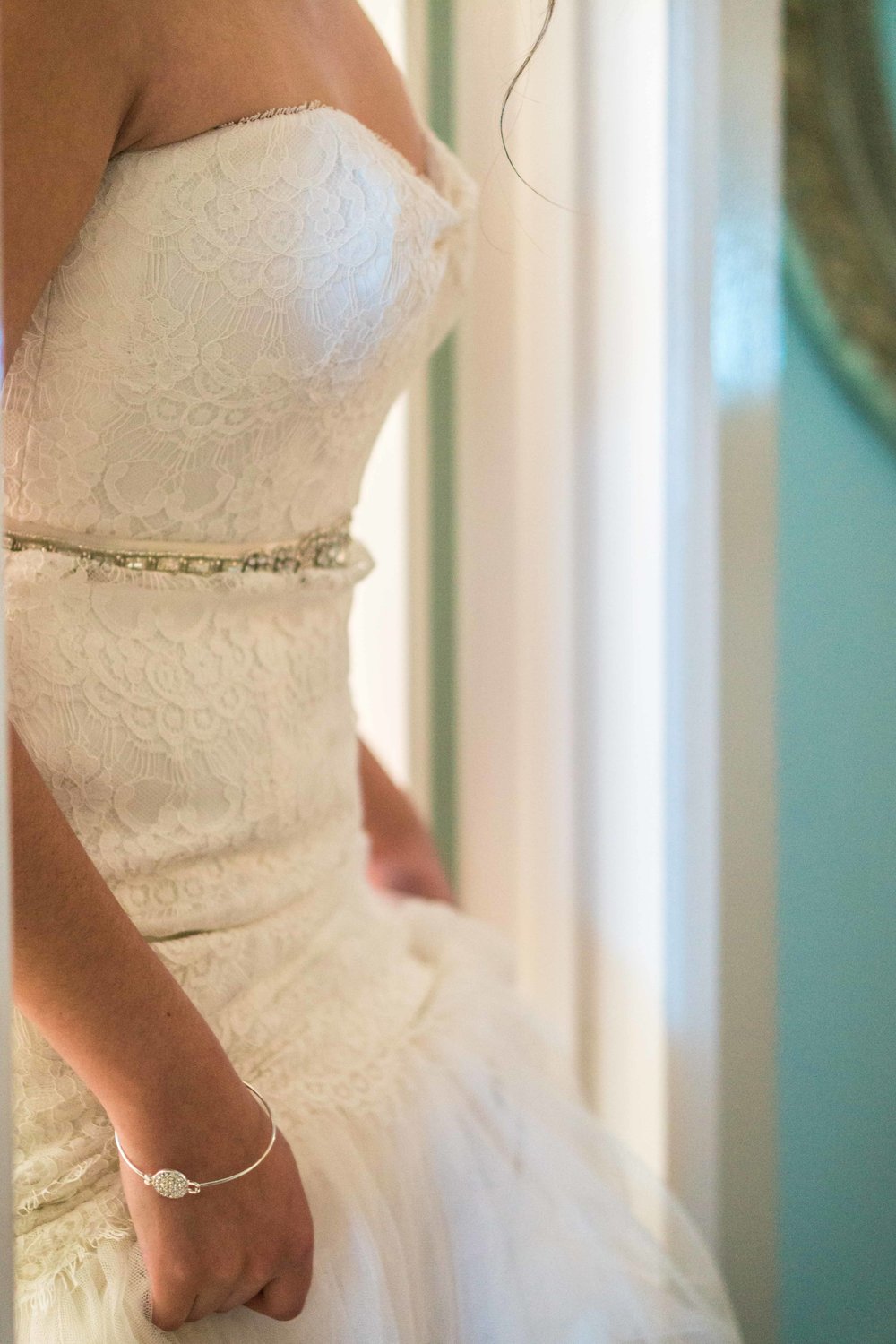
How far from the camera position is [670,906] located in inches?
36.4

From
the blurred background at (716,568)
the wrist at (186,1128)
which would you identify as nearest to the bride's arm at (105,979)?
the wrist at (186,1128)

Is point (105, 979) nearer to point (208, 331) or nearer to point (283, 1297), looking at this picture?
point (283, 1297)

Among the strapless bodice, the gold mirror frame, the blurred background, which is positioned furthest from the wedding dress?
the gold mirror frame

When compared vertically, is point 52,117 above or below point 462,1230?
above

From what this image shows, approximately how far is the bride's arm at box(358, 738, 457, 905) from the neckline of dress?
45cm

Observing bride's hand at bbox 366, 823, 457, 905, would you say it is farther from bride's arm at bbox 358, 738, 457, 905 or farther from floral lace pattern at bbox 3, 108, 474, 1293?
floral lace pattern at bbox 3, 108, 474, 1293

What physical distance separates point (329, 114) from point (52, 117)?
159mm

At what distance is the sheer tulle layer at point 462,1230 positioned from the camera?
484mm

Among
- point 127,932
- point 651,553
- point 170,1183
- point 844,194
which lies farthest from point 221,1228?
point 844,194

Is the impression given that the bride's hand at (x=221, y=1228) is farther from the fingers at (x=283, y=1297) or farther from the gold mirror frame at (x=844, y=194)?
the gold mirror frame at (x=844, y=194)

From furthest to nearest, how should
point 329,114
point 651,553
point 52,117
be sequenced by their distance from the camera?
point 651,553
point 329,114
point 52,117

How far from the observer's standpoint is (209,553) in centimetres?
56

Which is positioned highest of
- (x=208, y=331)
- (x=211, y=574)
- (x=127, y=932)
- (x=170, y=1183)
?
(x=208, y=331)

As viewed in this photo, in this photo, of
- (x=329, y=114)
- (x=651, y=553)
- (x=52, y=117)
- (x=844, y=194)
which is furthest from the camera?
(x=651, y=553)
